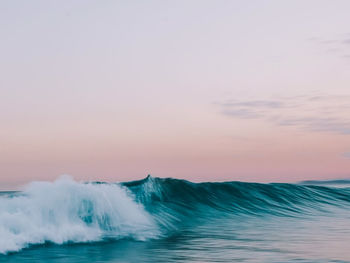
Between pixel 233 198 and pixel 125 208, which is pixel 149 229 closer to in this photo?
pixel 125 208

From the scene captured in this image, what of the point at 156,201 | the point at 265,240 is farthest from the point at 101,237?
the point at 156,201

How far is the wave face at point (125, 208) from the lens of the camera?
948cm

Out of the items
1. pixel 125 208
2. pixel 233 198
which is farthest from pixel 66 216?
pixel 233 198

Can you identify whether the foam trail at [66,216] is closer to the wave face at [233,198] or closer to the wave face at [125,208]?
the wave face at [125,208]

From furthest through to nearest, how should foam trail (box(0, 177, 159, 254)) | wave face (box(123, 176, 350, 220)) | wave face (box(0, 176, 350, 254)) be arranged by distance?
wave face (box(123, 176, 350, 220)) < wave face (box(0, 176, 350, 254)) < foam trail (box(0, 177, 159, 254))

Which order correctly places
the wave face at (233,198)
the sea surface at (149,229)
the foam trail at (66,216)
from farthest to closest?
the wave face at (233,198) < the foam trail at (66,216) < the sea surface at (149,229)

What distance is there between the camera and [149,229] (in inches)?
449

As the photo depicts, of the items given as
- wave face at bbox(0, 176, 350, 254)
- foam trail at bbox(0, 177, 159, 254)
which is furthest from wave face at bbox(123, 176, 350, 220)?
foam trail at bbox(0, 177, 159, 254)

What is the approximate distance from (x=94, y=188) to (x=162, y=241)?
279cm

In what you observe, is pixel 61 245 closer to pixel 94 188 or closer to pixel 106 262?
pixel 106 262

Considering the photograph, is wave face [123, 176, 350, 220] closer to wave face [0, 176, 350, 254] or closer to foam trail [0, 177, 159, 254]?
wave face [0, 176, 350, 254]

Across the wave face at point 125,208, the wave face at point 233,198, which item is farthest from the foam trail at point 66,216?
the wave face at point 233,198

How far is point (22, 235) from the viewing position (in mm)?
8969

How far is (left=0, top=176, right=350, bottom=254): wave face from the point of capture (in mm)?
9477
